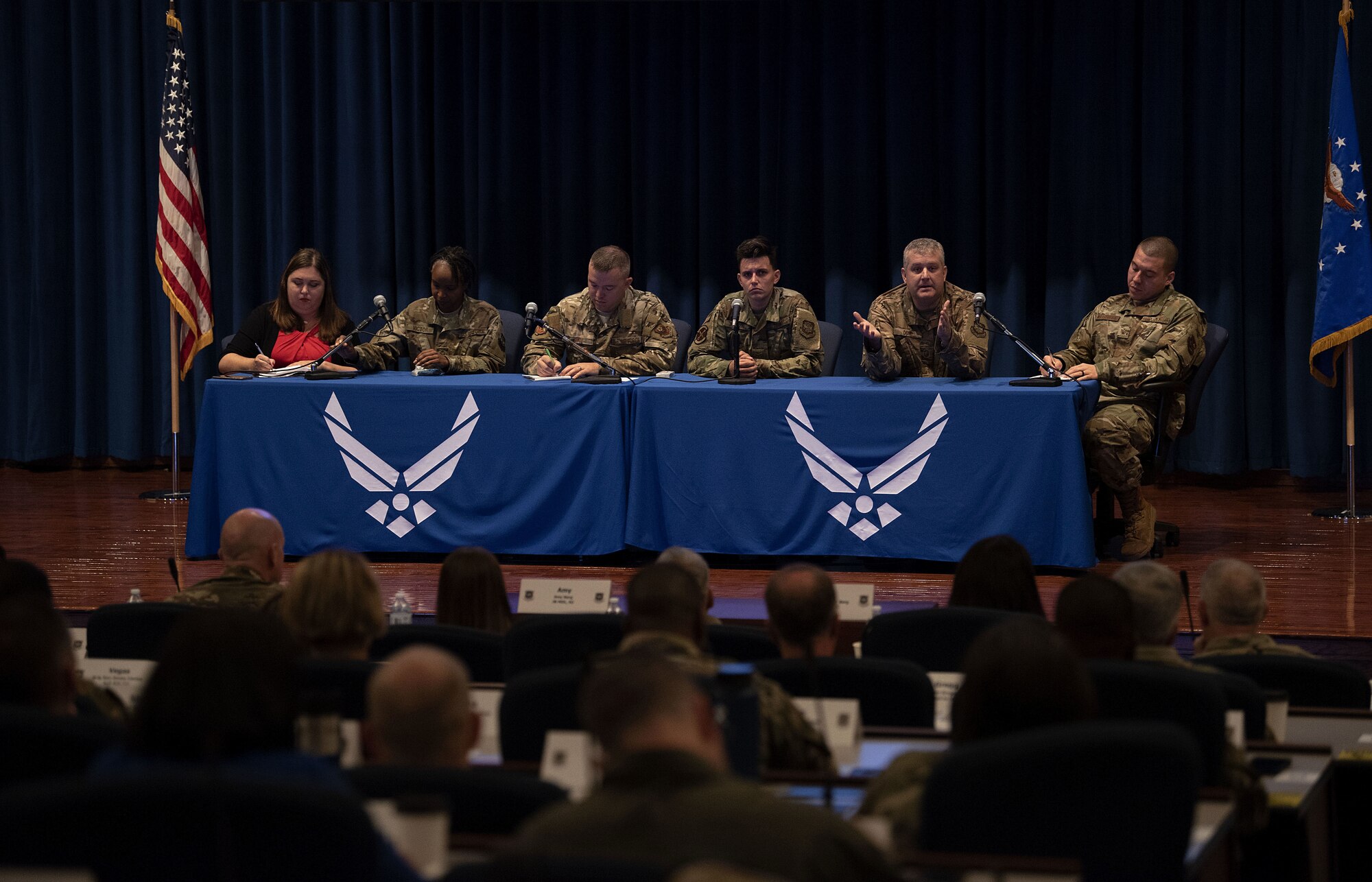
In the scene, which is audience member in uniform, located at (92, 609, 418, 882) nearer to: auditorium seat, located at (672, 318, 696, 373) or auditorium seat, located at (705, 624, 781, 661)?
auditorium seat, located at (705, 624, 781, 661)

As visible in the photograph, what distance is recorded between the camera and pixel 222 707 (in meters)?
2.10

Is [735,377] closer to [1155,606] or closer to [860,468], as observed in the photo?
[860,468]

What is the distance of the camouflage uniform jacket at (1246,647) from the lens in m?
3.28

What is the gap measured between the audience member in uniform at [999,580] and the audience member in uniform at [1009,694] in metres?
1.38

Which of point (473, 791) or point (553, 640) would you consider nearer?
point (473, 791)

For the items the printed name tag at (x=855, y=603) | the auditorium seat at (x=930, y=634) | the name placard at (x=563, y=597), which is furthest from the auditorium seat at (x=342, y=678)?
the printed name tag at (x=855, y=603)

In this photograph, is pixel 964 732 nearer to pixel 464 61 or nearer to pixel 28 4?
pixel 464 61

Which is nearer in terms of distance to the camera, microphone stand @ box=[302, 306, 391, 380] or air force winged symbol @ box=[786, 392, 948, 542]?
air force winged symbol @ box=[786, 392, 948, 542]

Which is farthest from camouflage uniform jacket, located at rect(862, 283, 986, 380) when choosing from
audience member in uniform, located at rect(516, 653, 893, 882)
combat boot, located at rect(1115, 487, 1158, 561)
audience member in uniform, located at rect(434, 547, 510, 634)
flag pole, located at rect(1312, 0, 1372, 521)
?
audience member in uniform, located at rect(516, 653, 893, 882)

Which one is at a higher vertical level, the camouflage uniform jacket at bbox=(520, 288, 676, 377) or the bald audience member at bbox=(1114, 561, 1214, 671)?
the camouflage uniform jacket at bbox=(520, 288, 676, 377)

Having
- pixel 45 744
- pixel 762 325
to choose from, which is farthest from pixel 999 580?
pixel 762 325

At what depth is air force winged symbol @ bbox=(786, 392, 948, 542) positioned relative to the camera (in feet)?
20.7

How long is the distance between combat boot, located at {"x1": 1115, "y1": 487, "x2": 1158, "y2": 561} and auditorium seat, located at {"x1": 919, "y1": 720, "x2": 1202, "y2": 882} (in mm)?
4741

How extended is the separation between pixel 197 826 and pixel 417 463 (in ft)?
16.2
